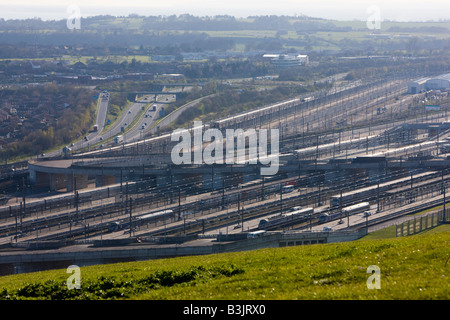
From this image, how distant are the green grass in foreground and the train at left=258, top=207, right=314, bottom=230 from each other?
10918mm

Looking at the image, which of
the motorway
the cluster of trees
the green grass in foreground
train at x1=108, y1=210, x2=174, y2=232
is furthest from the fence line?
the cluster of trees

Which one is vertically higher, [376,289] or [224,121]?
A: [376,289]

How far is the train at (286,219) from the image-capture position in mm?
18781

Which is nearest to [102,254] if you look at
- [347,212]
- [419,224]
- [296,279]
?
[419,224]

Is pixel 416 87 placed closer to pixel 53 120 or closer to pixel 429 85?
pixel 429 85

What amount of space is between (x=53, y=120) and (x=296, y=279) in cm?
4038

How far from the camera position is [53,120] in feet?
147

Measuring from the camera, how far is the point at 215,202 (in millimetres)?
22531

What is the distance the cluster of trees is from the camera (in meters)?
37.6

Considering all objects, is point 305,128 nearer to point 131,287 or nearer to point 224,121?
point 224,121

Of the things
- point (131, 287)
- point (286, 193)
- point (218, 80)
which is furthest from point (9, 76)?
point (131, 287)

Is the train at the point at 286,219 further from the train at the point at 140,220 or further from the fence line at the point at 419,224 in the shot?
the fence line at the point at 419,224

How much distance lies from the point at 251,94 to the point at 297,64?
20.8 meters

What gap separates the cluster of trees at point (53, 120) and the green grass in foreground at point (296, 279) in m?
29.9
